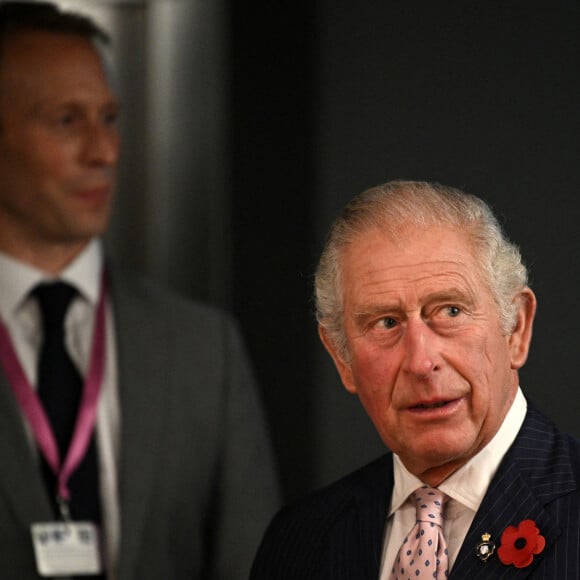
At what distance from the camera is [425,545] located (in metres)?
1.82

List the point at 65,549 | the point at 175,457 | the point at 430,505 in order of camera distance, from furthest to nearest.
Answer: the point at 175,457, the point at 65,549, the point at 430,505

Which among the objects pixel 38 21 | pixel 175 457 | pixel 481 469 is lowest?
pixel 175 457

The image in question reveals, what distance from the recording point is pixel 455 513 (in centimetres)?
187

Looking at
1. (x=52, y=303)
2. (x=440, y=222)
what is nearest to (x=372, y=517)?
A: (x=440, y=222)

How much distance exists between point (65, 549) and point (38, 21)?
1.38 metres

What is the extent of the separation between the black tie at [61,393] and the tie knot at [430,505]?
1383 millimetres

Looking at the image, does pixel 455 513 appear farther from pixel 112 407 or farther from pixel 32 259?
pixel 32 259

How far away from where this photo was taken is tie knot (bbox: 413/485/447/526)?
185cm

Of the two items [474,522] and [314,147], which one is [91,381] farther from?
[474,522]

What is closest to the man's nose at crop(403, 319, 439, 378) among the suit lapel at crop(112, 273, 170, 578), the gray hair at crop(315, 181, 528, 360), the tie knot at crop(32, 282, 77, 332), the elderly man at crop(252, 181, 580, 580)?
the elderly man at crop(252, 181, 580, 580)

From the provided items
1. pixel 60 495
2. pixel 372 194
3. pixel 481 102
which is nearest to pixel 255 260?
pixel 60 495

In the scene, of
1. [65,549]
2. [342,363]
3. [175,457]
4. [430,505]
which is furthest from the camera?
[175,457]

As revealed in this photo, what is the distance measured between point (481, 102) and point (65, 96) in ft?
3.99

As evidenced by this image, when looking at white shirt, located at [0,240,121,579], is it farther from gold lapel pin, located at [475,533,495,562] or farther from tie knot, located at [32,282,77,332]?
gold lapel pin, located at [475,533,495,562]
